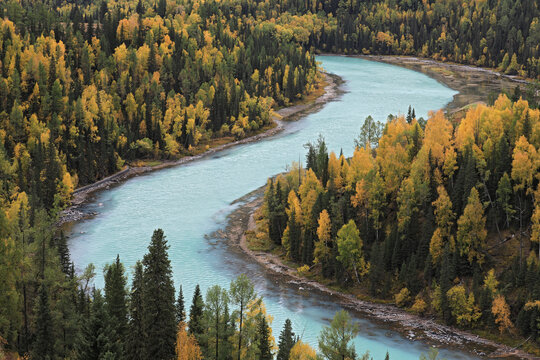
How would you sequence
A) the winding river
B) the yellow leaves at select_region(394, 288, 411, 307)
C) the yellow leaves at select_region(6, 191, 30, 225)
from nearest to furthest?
the winding river → the yellow leaves at select_region(394, 288, 411, 307) → the yellow leaves at select_region(6, 191, 30, 225)

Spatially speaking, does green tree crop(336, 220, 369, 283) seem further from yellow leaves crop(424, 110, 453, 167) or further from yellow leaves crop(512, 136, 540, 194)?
yellow leaves crop(512, 136, 540, 194)

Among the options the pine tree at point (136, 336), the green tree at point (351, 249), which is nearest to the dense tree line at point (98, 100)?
the green tree at point (351, 249)

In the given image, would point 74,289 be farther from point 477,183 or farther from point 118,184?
point 118,184

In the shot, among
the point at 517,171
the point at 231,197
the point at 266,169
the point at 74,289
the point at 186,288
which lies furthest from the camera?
the point at 266,169

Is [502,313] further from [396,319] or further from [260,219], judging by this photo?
[260,219]

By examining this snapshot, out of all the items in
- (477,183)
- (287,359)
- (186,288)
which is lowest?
(186,288)

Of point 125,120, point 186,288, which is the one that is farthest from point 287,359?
point 125,120

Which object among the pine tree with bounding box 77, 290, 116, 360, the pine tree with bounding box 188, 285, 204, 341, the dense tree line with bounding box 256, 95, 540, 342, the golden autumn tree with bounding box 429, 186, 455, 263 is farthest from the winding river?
the pine tree with bounding box 77, 290, 116, 360
